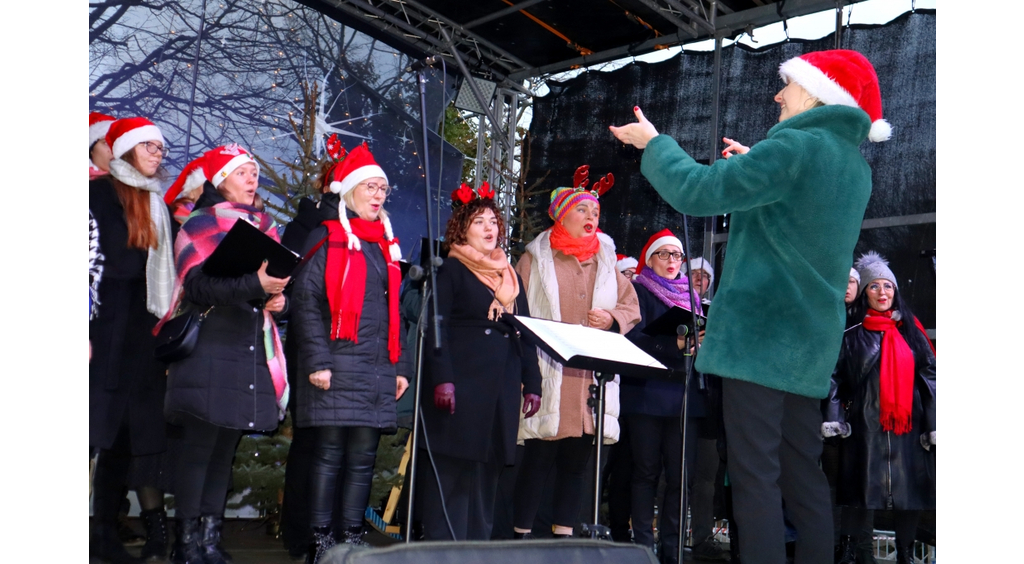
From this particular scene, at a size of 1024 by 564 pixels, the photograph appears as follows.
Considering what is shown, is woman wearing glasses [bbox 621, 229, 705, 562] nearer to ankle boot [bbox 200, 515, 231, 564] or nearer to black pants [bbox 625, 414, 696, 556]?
black pants [bbox 625, 414, 696, 556]

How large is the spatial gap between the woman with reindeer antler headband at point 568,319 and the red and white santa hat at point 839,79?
1.92m

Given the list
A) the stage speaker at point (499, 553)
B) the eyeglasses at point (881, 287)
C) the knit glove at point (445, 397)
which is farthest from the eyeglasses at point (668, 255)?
the stage speaker at point (499, 553)

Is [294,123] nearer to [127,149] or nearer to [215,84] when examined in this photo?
[215,84]

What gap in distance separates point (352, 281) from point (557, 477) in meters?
1.48

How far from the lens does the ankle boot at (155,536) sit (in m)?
3.65

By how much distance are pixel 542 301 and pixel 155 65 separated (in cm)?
323

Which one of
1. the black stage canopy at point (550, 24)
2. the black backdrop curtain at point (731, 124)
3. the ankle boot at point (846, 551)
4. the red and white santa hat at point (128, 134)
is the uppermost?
the black stage canopy at point (550, 24)

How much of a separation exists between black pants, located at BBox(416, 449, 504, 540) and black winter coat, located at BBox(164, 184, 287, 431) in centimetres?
70

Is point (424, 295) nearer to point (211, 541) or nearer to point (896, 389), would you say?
point (211, 541)

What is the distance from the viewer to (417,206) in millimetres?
7199

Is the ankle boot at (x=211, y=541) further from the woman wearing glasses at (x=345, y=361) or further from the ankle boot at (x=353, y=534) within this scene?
the ankle boot at (x=353, y=534)

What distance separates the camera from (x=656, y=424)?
181 inches

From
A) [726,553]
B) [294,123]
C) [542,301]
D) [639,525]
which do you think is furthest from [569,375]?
[294,123]

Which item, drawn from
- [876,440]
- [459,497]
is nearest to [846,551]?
[876,440]
